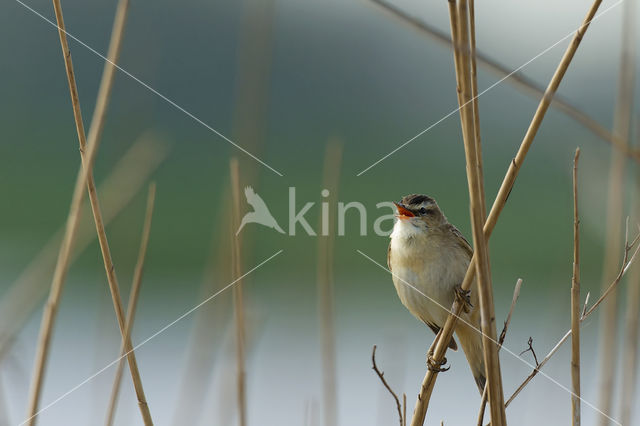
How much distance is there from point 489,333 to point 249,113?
1.37 m

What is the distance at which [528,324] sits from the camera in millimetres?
11898

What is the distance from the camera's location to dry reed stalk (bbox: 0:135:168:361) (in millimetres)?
2881

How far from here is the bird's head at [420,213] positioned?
4181 mm

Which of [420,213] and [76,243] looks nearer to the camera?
[76,243]

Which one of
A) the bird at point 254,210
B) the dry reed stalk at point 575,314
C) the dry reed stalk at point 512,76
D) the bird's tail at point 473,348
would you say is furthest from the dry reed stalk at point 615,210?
the bird at point 254,210

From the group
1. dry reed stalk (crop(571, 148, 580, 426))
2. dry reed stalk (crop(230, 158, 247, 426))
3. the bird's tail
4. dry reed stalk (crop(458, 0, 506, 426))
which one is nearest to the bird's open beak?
the bird's tail

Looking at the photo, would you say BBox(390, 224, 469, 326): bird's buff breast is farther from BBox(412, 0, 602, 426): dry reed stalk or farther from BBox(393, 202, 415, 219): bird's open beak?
BBox(412, 0, 602, 426): dry reed stalk

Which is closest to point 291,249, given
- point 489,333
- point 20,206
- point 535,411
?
point 20,206

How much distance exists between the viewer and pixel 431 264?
4.08 meters

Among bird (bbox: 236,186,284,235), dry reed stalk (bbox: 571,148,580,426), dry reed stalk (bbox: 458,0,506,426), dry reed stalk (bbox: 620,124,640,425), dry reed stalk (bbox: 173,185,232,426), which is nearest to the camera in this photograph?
dry reed stalk (bbox: 458,0,506,426)

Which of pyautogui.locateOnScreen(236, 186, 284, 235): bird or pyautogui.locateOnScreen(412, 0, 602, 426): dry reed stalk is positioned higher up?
pyautogui.locateOnScreen(236, 186, 284, 235): bird

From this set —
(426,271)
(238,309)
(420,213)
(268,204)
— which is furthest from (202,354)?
(268,204)

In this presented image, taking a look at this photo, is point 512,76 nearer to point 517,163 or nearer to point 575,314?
point 517,163

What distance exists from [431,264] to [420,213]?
1.00 ft
